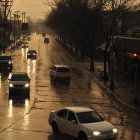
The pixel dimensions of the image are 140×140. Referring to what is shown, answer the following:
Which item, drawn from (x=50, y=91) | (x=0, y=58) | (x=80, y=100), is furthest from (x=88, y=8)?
(x=80, y=100)

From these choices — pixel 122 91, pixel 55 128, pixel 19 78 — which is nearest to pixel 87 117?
pixel 55 128

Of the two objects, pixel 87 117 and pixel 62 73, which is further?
pixel 62 73

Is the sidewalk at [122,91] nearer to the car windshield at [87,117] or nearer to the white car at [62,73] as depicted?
the white car at [62,73]

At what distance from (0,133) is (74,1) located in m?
60.6

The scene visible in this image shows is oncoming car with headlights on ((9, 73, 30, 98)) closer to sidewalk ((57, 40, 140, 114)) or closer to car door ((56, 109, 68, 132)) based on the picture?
sidewalk ((57, 40, 140, 114))

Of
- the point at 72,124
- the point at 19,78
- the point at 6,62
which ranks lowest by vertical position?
the point at 72,124

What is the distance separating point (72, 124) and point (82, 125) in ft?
2.40

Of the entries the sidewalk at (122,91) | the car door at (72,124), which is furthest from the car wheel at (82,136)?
the sidewalk at (122,91)

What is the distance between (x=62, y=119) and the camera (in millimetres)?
17516

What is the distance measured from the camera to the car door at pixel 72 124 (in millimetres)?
16531

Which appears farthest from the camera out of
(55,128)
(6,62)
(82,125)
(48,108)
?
(6,62)

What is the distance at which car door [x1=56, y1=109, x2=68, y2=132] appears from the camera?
17422 mm

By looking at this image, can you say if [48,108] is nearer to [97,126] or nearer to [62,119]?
[62,119]

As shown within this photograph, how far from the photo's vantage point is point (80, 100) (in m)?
30.0
